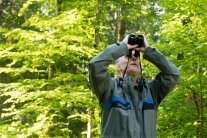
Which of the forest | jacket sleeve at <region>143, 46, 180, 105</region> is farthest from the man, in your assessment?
the forest

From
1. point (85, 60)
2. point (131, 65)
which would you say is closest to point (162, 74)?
point (131, 65)

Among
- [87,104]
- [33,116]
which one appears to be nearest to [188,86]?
[87,104]

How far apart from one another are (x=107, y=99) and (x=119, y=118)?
0.59 ft

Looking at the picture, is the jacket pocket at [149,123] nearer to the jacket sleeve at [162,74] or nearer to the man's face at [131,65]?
the jacket sleeve at [162,74]

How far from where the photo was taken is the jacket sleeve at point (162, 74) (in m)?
2.55

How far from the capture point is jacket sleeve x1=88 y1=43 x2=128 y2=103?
2.39 meters

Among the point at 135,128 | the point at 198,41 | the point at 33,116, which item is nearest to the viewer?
the point at 135,128

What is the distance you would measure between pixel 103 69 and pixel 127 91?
258 mm

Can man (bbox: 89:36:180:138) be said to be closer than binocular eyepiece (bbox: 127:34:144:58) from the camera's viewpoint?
Yes

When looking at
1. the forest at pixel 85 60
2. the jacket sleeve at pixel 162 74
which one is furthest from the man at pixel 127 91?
the forest at pixel 85 60

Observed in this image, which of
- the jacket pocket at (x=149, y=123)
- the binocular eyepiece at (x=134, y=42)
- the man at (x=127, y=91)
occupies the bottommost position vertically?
the jacket pocket at (x=149, y=123)

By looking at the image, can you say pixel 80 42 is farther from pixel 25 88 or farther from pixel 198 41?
pixel 198 41

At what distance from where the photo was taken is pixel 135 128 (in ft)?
7.72

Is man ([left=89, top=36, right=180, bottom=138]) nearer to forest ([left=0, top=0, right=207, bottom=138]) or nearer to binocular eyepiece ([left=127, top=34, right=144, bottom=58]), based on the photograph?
binocular eyepiece ([left=127, top=34, right=144, bottom=58])
